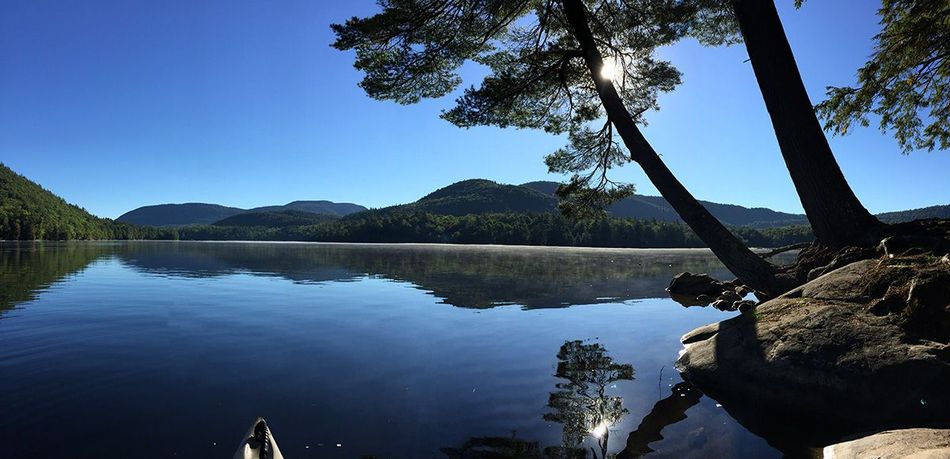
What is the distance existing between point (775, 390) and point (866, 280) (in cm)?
301

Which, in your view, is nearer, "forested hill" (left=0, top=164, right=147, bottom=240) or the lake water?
the lake water

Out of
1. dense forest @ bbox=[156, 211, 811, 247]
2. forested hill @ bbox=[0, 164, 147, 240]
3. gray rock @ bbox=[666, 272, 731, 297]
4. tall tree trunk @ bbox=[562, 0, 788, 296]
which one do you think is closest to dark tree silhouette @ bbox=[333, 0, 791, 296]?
tall tree trunk @ bbox=[562, 0, 788, 296]

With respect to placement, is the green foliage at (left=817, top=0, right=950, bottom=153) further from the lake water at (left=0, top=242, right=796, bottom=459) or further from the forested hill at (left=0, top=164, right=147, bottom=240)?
the forested hill at (left=0, top=164, right=147, bottom=240)

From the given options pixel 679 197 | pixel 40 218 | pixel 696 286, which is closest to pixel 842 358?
pixel 679 197

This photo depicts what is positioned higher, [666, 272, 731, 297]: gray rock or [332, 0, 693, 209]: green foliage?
[332, 0, 693, 209]: green foliage

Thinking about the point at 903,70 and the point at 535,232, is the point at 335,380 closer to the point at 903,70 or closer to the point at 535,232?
the point at 903,70

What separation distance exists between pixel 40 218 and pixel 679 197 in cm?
17893

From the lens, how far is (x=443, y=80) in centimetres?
1481

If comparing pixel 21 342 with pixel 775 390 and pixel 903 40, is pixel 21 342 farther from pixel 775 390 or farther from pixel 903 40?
pixel 903 40

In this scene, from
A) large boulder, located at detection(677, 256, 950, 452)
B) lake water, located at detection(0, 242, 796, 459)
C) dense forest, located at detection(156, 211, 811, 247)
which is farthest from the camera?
dense forest, located at detection(156, 211, 811, 247)

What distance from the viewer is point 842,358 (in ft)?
21.4

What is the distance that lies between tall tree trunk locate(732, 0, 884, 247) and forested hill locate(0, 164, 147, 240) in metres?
172

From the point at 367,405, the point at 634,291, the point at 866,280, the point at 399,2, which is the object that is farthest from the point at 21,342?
the point at 634,291

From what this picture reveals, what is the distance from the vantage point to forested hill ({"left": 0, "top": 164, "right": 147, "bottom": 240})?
126438 millimetres
